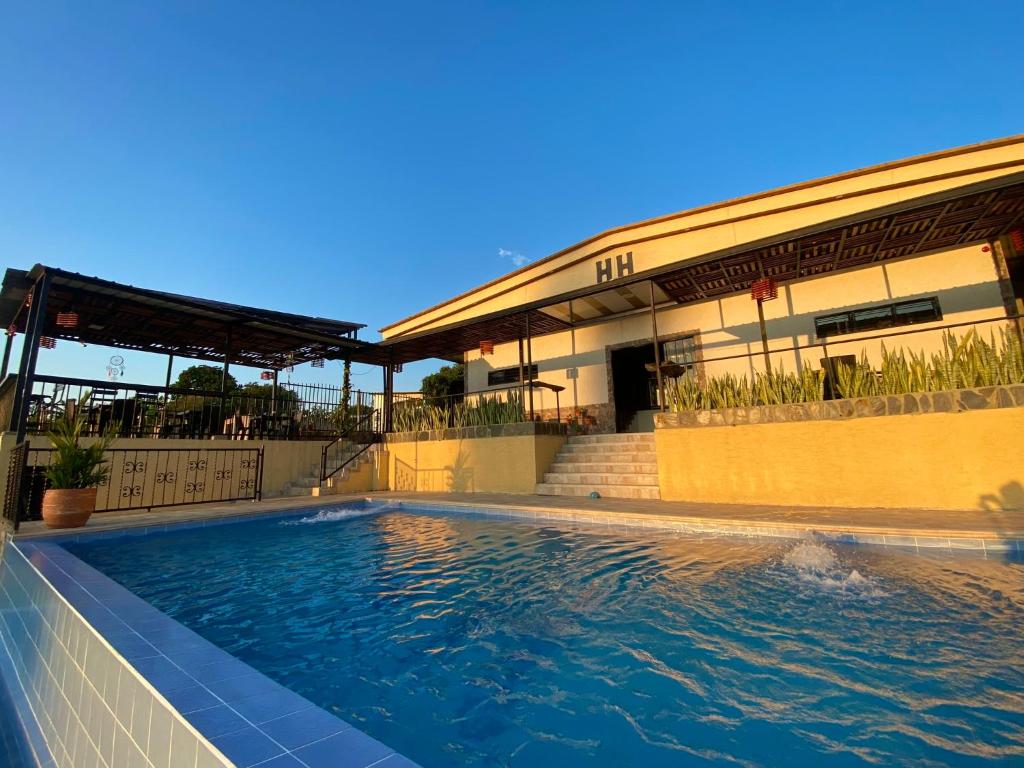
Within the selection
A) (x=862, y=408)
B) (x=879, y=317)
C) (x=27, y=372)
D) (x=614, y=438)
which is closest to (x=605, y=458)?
(x=614, y=438)

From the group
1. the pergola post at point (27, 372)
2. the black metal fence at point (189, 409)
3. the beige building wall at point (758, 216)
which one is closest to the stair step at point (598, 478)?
the beige building wall at point (758, 216)

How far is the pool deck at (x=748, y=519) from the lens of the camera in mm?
4281

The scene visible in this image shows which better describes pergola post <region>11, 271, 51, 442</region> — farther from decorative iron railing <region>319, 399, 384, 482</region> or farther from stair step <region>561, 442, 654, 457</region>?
stair step <region>561, 442, 654, 457</region>

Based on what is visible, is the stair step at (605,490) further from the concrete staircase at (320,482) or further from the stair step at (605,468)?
the concrete staircase at (320,482)

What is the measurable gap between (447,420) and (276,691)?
9.31 metres

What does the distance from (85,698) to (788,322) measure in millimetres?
11375

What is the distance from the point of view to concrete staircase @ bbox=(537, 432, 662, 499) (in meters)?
8.12

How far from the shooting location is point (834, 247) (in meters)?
7.72

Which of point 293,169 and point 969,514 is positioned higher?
point 293,169

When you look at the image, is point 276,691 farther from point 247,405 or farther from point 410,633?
point 247,405

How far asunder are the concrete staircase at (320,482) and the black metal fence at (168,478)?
0.80m

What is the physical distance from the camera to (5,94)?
28.1 ft

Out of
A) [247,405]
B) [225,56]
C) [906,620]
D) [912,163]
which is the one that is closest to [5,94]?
[225,56]

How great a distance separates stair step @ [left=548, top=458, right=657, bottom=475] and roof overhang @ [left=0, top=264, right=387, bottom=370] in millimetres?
6180
